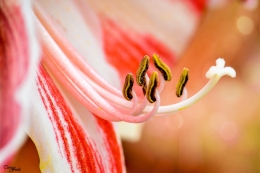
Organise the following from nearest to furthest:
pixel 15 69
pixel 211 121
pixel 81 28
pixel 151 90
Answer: pixel 15 69
pixel 151 90
pixel 81 28
pixel 211 121

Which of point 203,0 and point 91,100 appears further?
point 203,0

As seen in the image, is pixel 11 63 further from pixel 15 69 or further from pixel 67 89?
pixel 67 89

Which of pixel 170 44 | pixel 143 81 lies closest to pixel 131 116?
pixel 143 81

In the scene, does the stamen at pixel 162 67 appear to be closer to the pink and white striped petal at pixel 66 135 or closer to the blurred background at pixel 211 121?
the pink and white striped petal at pixel 66 135

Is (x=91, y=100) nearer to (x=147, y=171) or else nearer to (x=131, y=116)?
(x=131, y=116)

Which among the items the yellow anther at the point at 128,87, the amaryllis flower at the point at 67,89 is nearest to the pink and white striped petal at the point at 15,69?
the amaryllis flower at the point at 67,89

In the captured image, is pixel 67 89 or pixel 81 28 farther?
pixel 81 28

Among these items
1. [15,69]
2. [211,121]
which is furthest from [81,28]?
[211,121]
